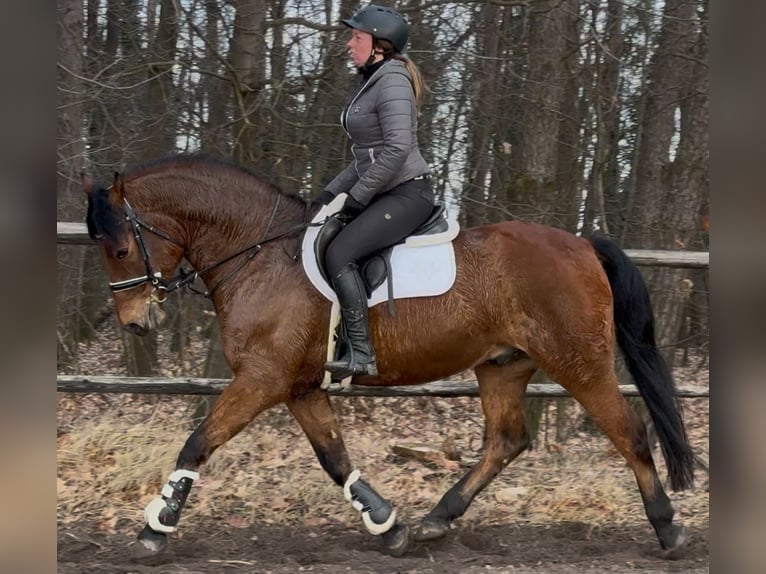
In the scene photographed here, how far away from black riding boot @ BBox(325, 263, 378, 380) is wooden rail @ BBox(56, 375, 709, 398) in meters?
0.96

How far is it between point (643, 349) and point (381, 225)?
6.23ft

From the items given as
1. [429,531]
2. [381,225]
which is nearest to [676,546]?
[429,531]

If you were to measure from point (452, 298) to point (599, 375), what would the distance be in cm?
102

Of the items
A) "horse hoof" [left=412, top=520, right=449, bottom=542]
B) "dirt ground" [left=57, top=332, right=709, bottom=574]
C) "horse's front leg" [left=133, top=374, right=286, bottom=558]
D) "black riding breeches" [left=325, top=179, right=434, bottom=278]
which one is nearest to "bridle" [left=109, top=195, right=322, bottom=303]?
"black riding breeches" [left=325, top=179, right=434, bottom=278]

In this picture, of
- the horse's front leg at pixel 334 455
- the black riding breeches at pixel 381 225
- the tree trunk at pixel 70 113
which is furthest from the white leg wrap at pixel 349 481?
the tree trunk at pixel 70 113

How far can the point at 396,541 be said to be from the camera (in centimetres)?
489

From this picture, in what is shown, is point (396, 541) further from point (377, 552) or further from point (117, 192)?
point (117, 192)

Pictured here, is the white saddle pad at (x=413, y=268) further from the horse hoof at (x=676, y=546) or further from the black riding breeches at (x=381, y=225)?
the horse hoof at (x=676, y=546)

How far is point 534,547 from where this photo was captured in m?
5.08

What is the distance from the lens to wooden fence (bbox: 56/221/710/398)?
18.4 ft

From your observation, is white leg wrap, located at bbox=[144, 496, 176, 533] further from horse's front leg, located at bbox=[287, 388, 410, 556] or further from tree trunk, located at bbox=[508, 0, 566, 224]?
tree trunk, located at bbox=[508, 0, 566, 224]

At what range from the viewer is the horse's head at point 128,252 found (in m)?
4.51

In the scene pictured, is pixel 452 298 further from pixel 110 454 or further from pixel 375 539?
pixel 110 454
